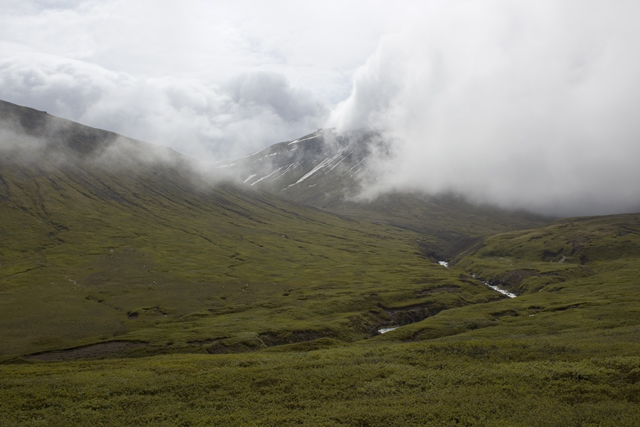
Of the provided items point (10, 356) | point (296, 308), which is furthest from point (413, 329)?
point (10, 356)

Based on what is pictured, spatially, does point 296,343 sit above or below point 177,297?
above

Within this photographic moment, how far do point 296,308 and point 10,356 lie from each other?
7330 centimetres

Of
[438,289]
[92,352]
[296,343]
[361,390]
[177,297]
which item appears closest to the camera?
[361,390]

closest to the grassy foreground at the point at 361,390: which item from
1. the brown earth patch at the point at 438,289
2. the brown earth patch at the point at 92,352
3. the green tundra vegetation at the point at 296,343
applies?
the green tundra vegetation at the point at 296,343

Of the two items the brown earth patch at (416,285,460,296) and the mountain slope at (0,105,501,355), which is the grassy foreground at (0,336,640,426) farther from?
the brown earth patch at (416,285,460,296)

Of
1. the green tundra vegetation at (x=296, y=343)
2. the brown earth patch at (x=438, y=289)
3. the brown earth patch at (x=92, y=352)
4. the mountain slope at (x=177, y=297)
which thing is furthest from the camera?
the brown earth patch at (x=438, y=289)

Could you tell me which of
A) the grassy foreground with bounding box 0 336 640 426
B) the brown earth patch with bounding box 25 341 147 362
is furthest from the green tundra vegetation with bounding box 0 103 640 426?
the brown earth patch with bounding box 25 341 147 362

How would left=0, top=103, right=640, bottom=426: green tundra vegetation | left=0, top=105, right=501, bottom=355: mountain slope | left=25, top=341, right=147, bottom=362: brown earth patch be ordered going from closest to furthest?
left=0, top=103, right=640, bottom=426: green tundra vegetation, left=25, top=341, right=147, bottom=362: brown earth patch, left=0, top=105, right=501, bottom=355: mountain slope

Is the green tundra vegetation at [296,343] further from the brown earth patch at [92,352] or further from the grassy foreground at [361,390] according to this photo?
the brown earth patch at [92,352]

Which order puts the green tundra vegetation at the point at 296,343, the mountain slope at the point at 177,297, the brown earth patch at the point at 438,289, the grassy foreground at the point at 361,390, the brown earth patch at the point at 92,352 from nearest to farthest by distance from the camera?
the grassy foreground at the point at 361,390
the green tundra vegetation at the point at 296,343
the brown earth patch at the point at 92,352
the mountain slope at the point at 177,297
the brown earth patch at the point at 438,289

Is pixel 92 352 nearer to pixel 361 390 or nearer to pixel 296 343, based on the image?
pixel 296 343

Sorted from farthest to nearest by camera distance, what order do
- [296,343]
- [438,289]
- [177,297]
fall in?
[438,289], [177,297], [296,343]

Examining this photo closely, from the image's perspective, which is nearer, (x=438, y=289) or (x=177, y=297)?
(x=177, y=297)

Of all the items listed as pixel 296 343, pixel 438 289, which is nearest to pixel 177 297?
pixel 296 343
